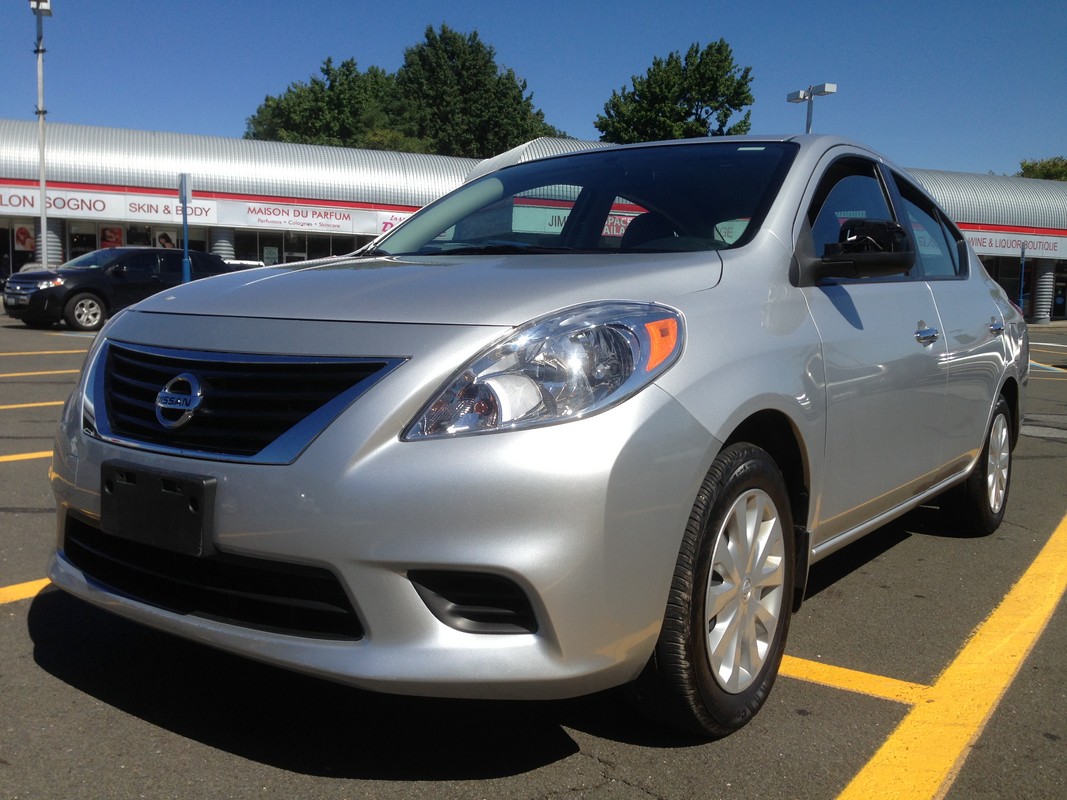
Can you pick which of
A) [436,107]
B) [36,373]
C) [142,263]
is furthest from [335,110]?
[36,373]

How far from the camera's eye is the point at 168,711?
258 cm

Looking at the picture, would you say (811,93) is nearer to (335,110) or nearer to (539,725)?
(539,725)

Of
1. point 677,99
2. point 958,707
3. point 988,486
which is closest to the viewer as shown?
point 958,707

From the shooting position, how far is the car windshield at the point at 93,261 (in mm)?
16438

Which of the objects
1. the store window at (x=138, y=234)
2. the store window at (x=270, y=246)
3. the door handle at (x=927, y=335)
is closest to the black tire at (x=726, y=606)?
the door handle at (x=927, y=335)

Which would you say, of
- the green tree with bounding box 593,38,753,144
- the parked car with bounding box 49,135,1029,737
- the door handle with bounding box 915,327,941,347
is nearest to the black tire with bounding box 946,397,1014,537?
the door handle with bounding box 915,327,941,347

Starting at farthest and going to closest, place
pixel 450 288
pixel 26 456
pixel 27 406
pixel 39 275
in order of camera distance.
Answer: pixel 39 275 < pixel 27 406 < pixel 26 456 < pixel 450 288

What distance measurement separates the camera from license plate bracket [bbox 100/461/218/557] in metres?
2.15

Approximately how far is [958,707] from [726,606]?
33.3 inches

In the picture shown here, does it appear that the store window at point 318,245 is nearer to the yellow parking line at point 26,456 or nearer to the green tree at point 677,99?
the green tree at point 677,99

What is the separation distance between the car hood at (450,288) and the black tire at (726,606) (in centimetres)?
48

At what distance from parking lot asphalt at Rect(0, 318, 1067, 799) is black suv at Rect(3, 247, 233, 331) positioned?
44.9 ft

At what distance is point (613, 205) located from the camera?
3.47m

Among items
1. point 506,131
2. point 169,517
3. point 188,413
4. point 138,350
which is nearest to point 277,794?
point 169,517
